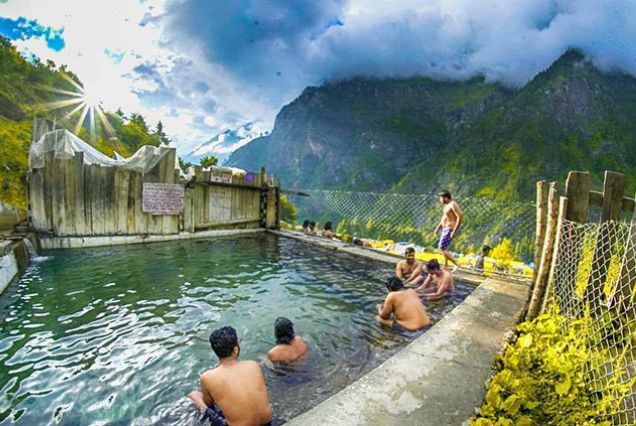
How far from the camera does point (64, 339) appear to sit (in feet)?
15.3

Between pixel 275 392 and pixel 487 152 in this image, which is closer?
pixel 275 392

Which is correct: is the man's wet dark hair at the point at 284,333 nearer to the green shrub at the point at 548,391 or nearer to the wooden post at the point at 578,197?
the green shrub at the point at 548,391

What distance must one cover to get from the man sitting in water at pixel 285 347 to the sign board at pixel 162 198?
9.00m

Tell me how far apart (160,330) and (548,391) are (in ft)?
16.3

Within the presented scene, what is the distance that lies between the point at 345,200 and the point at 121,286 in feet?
30.1

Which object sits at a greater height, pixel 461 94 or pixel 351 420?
pixel 461 94

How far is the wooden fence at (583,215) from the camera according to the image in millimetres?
3607

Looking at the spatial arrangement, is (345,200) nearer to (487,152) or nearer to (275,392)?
(275,392)

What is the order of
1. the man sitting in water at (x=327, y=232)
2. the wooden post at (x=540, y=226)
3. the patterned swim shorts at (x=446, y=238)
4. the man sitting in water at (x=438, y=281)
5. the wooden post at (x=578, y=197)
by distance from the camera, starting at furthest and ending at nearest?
the man sitting in water at (x=327, y=232) → the patterned swim shorts at (x=446, y=238) → the man sitting in water at (x=438, y=281) → the wooden post at (x=540, y=226) → the wooden post at (x=578, y=197)

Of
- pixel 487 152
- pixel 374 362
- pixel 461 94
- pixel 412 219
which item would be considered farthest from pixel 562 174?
pixel 374 362

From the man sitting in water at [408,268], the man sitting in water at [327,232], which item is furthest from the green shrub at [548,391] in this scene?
the man sitting in water at [327,232]

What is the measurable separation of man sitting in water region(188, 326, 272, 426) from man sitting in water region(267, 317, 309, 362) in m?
1.20

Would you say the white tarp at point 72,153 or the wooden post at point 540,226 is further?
the white tarp at point 72,153

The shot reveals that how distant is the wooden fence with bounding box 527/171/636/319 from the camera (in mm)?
3607
